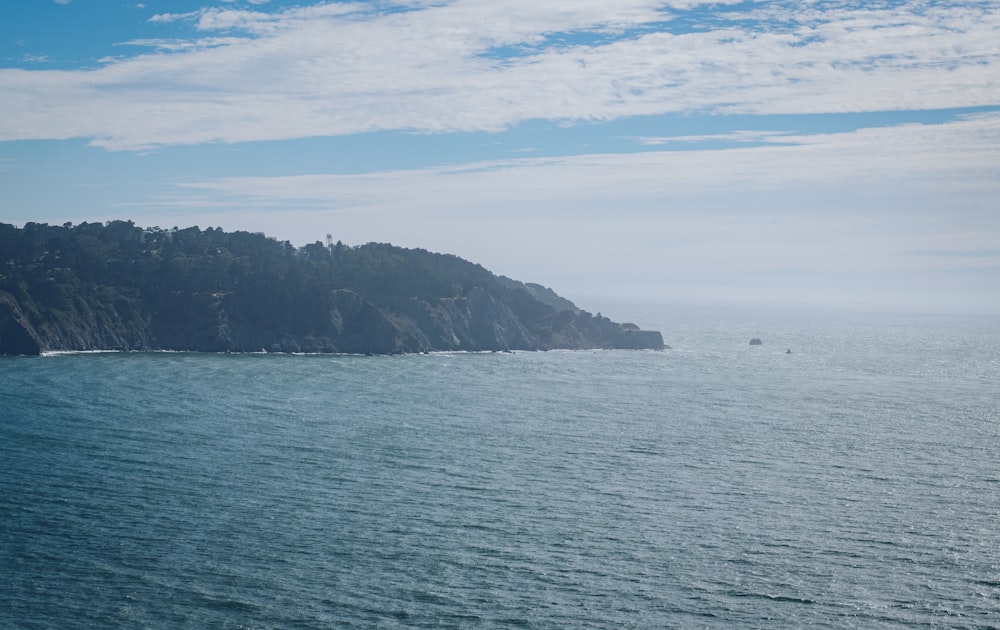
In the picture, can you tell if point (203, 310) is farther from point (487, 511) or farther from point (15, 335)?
point (487, 511)

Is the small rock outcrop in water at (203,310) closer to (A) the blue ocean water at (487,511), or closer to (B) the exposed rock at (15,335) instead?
(B) the exposed rock at (15,335)

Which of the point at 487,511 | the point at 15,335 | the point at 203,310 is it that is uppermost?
the point at 203,310

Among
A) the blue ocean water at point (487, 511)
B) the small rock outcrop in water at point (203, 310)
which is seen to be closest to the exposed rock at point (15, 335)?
the small rock outcrop in water at point (203, 310)

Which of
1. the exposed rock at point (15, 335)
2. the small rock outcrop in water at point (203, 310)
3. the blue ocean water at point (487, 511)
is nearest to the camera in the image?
the blue ocean water at point (487, 511)

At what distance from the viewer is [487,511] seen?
59.6 metres

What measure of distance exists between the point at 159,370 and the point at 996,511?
117 meters

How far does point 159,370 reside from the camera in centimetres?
13938

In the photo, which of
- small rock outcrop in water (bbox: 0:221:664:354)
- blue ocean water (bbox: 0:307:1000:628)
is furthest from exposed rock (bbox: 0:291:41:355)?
blue ocean water (bbox: 0:307:1000:628)

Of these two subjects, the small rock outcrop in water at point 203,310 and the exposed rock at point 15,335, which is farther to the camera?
the small rock outcrop in water at point 203,310

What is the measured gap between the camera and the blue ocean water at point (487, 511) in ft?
143

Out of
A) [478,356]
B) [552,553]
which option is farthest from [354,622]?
[478,356]

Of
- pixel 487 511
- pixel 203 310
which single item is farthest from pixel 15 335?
pixel 487 511

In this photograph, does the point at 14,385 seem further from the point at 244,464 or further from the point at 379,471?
the point at 379,471

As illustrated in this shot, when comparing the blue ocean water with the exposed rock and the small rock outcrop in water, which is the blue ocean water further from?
the small rock outcrop in water
